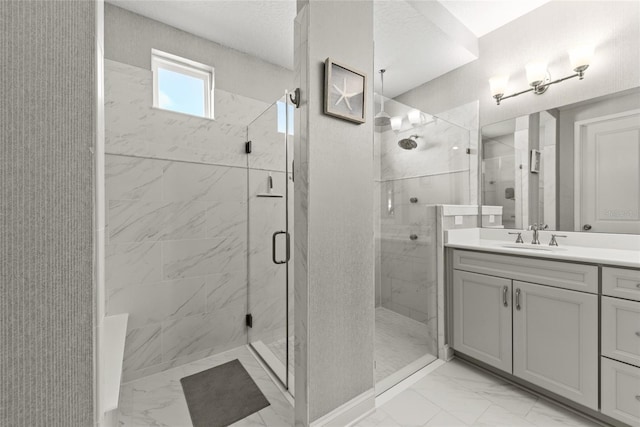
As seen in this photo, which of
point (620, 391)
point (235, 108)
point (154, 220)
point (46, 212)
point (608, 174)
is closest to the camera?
point (46, 212)

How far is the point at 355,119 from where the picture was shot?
4.59ft

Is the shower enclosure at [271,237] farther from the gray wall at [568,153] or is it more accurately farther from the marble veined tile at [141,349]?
the gray wall at [568,153]

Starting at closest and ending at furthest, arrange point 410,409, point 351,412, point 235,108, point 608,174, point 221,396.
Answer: point 351,412 → point 410,409 → point 221,396 → point 608,174 → point 235,108

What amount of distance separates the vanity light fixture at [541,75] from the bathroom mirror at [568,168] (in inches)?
8.3

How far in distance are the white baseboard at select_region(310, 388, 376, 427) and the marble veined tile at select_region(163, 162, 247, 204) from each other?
5.35 ft

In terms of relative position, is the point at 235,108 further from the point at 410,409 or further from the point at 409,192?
the point at 410,409

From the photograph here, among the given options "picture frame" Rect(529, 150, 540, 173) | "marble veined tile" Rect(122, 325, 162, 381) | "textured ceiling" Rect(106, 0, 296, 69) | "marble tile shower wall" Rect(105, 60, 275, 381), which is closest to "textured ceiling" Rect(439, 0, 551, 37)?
"picture frame" Rect(529, 150, 540, 173)

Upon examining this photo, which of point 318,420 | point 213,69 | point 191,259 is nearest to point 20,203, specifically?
point 318,420

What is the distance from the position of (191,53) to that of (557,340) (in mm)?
3183

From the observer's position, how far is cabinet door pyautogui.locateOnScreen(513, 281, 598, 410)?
1.37 metres

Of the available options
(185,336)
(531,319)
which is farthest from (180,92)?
(531,319)

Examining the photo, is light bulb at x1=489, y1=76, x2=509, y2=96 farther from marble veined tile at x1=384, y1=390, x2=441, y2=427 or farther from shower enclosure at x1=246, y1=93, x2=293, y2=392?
marble veined tile at x1=384, y1=390, x2=441, y2=427

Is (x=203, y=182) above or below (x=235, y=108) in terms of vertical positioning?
below

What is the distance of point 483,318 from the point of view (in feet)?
5.95
